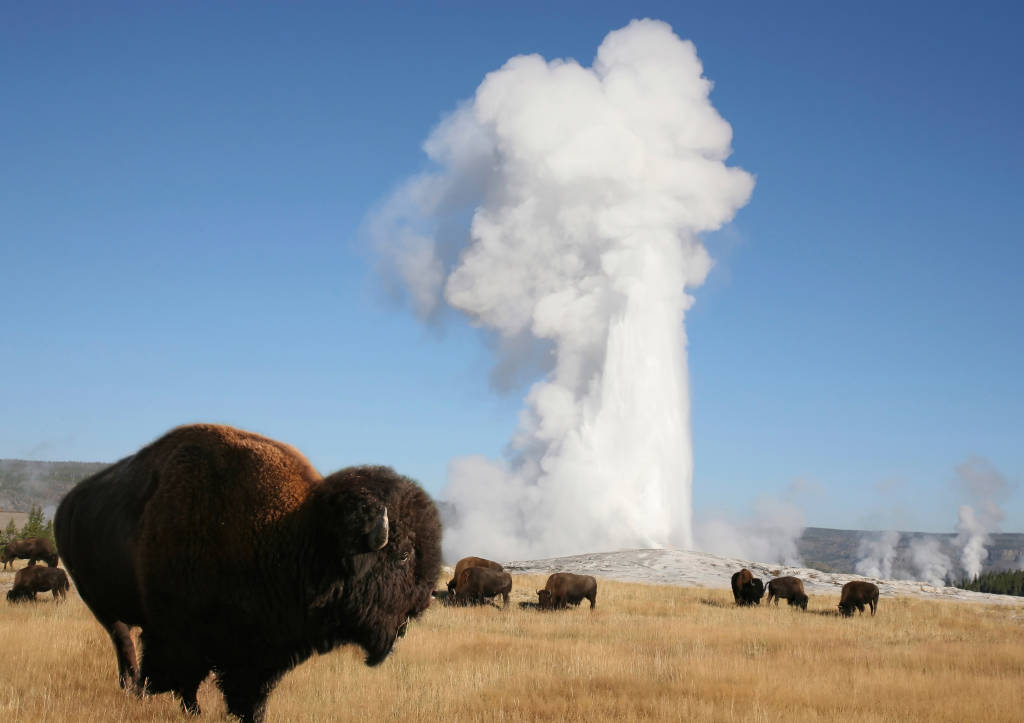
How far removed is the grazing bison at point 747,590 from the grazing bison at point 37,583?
18873mm

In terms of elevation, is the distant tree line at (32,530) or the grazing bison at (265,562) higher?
the grazing bison at (265,562)

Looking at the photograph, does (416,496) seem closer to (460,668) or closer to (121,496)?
(121,496)

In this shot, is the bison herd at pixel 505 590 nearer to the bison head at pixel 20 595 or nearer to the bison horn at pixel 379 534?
the bison head at pixel 20 595

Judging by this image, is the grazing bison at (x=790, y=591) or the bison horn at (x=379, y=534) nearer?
the bison horn at (x=379, y=534)

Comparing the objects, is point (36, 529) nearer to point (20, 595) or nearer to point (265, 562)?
point (20, 595)

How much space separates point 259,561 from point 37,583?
15637 millimetres

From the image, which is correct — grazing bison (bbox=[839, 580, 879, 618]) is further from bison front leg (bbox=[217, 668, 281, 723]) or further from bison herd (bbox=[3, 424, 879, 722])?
bison front leg (bbox=[217, 668, 281, 723])

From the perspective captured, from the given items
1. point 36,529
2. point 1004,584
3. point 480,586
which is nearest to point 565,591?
point 480,586

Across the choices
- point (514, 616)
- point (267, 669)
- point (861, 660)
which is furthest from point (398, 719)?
point (514, 616)

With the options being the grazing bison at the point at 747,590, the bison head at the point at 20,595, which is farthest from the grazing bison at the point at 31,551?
the grazing bison at the point at 747,590

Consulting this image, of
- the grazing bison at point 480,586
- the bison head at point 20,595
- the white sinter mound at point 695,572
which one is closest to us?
the bison head at point 20,595

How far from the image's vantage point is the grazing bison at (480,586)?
2162cm

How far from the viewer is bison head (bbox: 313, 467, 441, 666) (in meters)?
5.04

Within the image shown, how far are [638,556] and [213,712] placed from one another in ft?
118
